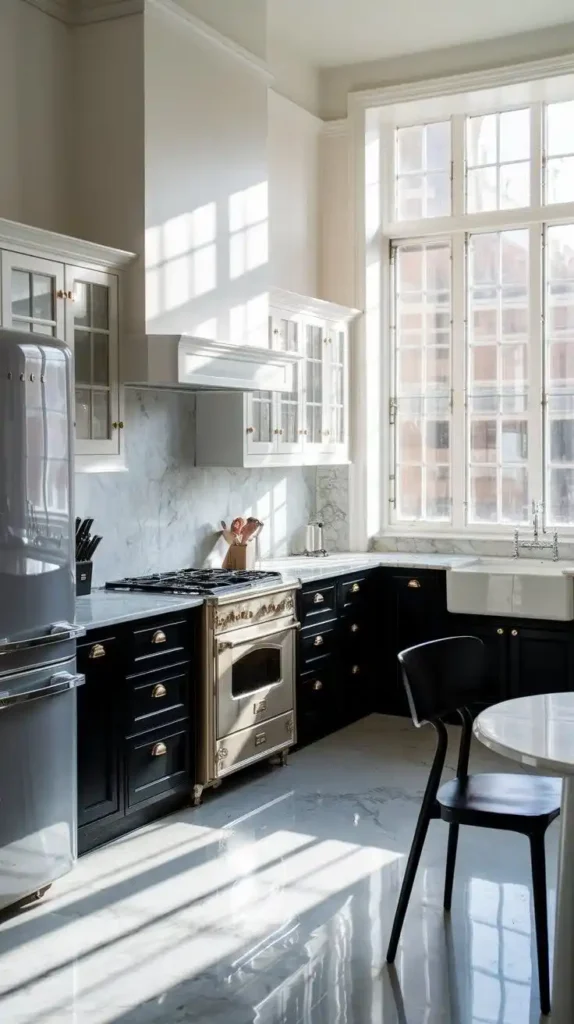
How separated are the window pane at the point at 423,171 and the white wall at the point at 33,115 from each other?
267 cm

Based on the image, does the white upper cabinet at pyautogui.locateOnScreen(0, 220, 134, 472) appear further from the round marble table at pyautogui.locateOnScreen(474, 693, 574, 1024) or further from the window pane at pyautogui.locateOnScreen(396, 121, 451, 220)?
the window pane at pyautogui.locateOnScreen(396, 121, 451, 220)

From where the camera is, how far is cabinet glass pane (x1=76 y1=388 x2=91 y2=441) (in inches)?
168

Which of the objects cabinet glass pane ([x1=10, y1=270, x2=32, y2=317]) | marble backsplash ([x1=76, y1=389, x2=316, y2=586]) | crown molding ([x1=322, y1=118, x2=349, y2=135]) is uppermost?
crown molding ([x1=322, y1=118, x2=349, y2=135])

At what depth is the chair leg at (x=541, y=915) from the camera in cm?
297

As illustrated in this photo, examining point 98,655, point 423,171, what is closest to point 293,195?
point 423,171

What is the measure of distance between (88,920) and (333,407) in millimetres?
3544

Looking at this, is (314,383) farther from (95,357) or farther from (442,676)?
(442,676)

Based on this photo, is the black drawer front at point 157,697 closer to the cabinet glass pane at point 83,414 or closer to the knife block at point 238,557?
the cabinet glass pane at point 83,414

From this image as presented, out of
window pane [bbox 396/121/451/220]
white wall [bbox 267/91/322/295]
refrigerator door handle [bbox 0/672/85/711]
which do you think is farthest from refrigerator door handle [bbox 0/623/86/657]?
window pane [bbox 396/121/451/220]

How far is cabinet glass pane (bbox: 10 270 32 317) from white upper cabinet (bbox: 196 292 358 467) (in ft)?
5.16

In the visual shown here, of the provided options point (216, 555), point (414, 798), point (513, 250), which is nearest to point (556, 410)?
point (513, 250)

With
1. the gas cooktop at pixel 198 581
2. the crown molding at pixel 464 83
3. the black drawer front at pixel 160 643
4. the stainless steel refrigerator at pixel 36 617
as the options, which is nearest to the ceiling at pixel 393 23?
the crown molding at pixel 464 83

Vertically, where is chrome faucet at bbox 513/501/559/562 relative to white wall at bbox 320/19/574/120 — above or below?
below

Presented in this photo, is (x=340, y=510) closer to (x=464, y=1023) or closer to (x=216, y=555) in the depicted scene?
(x=216, y=555)
